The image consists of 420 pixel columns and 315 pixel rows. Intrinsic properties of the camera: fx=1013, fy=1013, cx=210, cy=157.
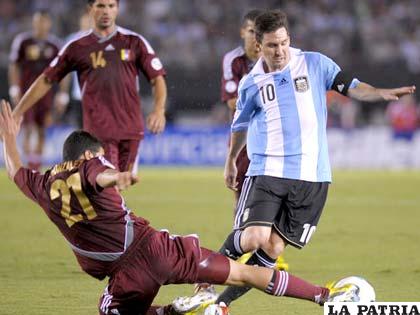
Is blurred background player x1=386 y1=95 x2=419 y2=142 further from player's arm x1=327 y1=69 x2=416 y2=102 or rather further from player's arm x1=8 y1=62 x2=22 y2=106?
player's arm x1=327 y1=69 x2=416 y2=102

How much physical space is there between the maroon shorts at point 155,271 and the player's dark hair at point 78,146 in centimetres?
72

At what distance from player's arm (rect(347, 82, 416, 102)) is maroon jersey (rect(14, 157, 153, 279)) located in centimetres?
191

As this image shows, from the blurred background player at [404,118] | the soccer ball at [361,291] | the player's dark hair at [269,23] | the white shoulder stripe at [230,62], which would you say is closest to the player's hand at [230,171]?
the player's dark hair at [269,23]

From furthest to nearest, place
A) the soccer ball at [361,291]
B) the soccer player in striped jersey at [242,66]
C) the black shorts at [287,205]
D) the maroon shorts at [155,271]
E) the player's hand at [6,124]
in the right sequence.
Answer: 1. the soccer player in striped jersey at [242,66]
2. the black shorts at [287,205]
3. the soccer ball at [361,291]
4. the player's hand at [6,124]
5. the maroon shorts at [155,271]

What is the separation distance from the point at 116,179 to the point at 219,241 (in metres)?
5.84

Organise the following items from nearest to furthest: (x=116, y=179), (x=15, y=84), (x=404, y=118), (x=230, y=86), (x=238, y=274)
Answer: (x=116, y=179) < (x=238, y=274) < (x=230, y=86) < (x=15, y=84) < (x=404, y=118)

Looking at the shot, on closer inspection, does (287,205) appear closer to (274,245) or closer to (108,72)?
(274,245)

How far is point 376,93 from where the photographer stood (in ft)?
24.4

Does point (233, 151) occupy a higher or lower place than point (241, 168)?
higher

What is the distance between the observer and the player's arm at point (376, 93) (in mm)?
7312

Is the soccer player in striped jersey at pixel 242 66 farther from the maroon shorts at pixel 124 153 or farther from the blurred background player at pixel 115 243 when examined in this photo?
the blurred background player at pixel 115 243

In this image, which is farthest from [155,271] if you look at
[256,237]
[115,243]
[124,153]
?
[124,153]

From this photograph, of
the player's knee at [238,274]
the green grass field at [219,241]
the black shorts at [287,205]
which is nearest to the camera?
the player's knee at [238,274]

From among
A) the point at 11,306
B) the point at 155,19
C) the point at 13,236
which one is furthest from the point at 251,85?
the point at 155,19
